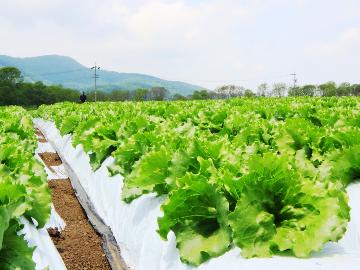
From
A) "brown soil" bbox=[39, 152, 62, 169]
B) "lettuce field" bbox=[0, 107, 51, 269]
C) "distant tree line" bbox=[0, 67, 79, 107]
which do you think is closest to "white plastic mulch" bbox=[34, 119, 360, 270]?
"lettuce field" bbox=[0, 107, 51, 269]

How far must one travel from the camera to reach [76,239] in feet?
22.0

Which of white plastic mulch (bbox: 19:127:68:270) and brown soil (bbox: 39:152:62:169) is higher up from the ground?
white plastic mulch (bbox: 19:127:68:270)

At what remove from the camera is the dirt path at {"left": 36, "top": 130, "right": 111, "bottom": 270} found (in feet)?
19.5

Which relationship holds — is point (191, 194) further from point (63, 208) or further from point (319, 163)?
point (63, 208)

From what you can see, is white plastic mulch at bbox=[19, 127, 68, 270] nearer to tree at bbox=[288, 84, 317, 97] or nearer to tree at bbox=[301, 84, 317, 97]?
tree at bbox=[288, 84, 317, 97]

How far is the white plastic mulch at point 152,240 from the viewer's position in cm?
316

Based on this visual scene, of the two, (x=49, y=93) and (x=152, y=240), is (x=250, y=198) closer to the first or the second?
(x=152, y=240)

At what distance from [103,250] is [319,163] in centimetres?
312

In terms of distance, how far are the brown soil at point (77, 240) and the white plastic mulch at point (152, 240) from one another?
31 cm

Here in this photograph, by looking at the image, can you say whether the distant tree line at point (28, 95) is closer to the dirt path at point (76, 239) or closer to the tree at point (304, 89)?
the tree at point (304, 89)

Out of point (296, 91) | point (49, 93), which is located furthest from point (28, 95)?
point (296, 91)

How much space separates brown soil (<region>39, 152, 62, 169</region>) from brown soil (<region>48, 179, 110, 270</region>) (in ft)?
17.3

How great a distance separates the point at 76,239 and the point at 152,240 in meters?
2.15

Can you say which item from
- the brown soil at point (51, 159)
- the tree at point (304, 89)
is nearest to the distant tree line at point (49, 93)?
the tree at point (304, 89)
